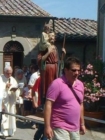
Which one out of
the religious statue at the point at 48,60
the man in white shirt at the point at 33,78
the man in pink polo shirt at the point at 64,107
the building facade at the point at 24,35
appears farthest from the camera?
the building facade at the point at 24,35

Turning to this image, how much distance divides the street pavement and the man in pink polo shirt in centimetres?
494

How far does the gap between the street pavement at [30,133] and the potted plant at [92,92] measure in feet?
1.59

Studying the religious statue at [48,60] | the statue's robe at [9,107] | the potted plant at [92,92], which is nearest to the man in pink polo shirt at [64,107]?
the religious statue at [48,60]

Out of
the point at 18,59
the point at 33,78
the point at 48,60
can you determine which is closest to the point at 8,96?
the point at 33,78

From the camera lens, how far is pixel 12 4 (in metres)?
24.0

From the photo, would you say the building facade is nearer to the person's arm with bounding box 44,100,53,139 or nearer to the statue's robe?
the statue's robe

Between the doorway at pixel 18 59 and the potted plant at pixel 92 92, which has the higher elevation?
the doorway at pixel 18 59

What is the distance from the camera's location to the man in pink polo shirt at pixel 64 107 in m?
6.30

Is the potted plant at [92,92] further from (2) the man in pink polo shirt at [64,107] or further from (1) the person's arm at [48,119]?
(1) the person's arm at [48,119]

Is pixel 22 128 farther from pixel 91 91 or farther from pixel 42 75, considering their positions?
pixel 42 75

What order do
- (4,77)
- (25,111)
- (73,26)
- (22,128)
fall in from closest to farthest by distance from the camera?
(4,77), (22,128), (25,111), (73,26)

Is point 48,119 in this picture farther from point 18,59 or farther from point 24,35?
point 18,59

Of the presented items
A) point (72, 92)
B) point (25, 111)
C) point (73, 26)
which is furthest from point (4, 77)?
Result: point (73, 26)

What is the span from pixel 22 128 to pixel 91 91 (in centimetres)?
196
